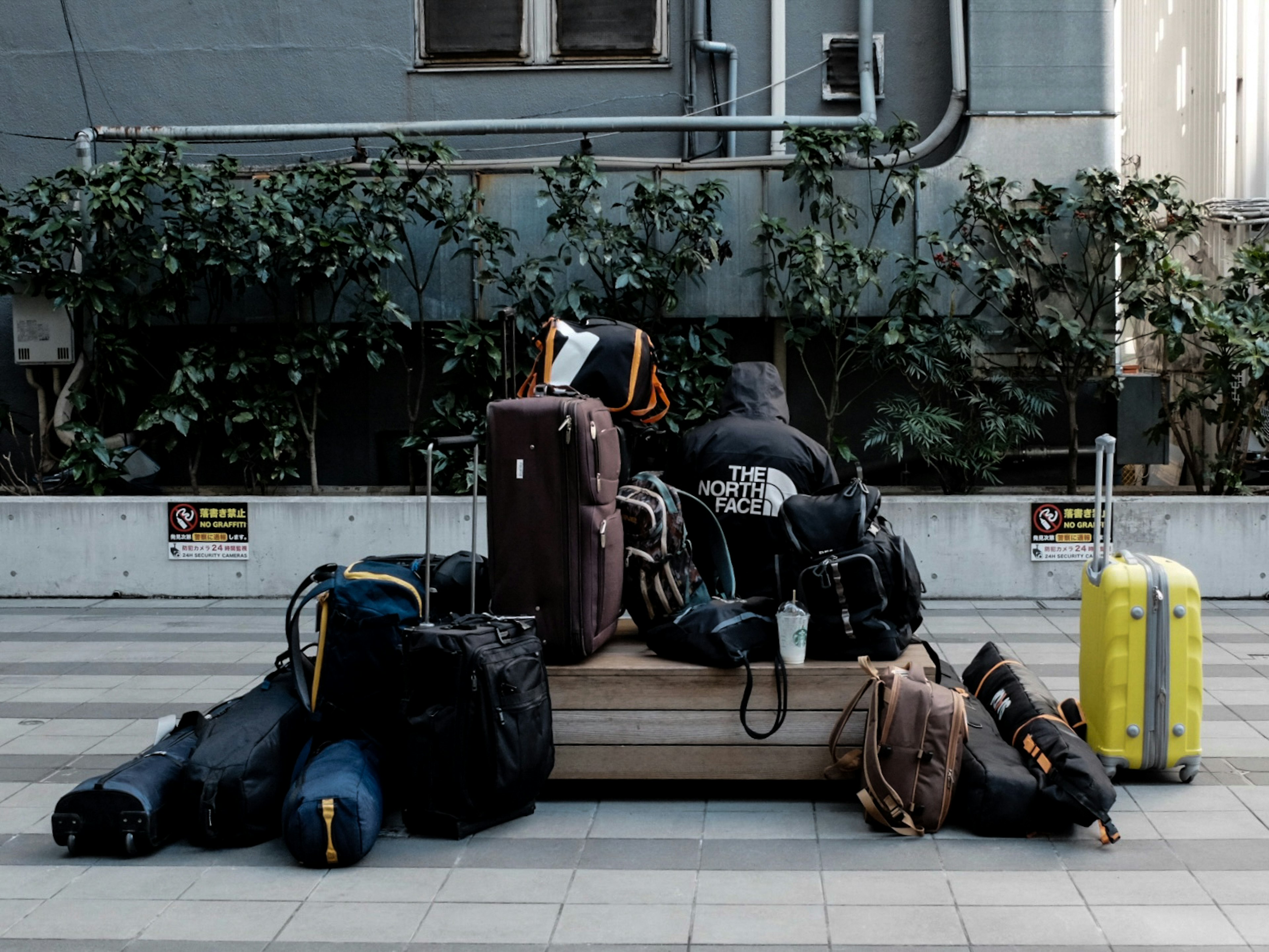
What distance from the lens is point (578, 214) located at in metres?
9.94

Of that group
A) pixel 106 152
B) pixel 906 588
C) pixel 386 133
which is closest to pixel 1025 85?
pixel 386 133

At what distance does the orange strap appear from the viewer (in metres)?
5.78

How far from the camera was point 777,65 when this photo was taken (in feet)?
35.7

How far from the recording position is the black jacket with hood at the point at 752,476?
18.6ft

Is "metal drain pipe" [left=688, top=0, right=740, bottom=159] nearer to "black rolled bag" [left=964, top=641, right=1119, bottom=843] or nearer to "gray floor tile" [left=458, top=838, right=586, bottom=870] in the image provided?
"black rolled bag" [left=964, top=641, right=1119, bottom=843]

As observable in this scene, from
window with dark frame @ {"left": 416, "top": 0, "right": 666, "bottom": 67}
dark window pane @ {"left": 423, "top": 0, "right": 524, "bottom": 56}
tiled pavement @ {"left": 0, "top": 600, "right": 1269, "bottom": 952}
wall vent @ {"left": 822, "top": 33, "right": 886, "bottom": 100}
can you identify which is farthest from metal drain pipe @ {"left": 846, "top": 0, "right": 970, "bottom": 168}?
tiled pavement @ {"left": 0, "top": 600, "right": 1269, "bottom": 952}

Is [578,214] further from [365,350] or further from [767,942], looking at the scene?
[767,942]

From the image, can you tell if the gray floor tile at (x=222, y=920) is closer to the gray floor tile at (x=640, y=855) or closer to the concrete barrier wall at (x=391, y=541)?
the gray floor tile at (x=640, y=855)

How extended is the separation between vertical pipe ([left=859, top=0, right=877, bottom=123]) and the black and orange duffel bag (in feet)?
19.2

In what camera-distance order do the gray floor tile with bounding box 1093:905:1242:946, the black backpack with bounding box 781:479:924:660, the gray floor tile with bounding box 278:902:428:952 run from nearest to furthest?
1. the gray floor tile with bounding box 1093:905:1242:946
2. the gray floor tile with bounding box 278:902:428:952
3. the black backpack with bounding box 781:479:924:660

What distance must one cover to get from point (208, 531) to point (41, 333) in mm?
2238

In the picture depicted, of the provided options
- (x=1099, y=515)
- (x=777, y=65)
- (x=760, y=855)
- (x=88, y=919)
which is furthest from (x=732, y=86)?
(x=88, y=919)

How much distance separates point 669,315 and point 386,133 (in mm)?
2584

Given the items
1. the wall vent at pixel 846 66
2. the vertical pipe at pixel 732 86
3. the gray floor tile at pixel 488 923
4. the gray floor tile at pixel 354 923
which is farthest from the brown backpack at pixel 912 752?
the wall vent at pixel 846 66
